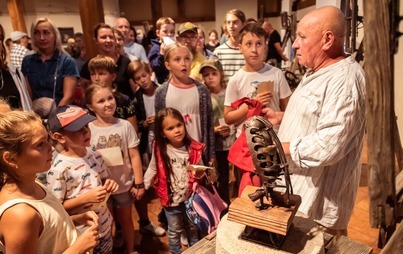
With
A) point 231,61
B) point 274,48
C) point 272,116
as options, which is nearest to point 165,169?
point 272,116

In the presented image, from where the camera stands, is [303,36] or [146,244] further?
[146,244]

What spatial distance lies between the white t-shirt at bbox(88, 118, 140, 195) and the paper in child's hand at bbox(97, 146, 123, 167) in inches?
3.3

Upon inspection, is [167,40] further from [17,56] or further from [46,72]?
[17,56]

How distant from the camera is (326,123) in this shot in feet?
4.26

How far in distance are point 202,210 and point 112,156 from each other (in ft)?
2.19

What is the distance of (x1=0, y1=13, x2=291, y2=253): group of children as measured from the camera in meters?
1.18

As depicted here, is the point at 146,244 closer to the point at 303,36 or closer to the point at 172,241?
the point at 172,241

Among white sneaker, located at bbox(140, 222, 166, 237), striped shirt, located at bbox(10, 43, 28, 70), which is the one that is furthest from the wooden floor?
striped shirt, located at bbox(10, 43, 28, 70)

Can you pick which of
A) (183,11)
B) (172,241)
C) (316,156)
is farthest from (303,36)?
(183,11)

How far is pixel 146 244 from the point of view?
8.61 feet

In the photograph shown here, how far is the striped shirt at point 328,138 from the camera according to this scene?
129 centimetres

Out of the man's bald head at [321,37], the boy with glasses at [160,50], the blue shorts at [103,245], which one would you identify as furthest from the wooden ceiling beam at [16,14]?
the man's bald head at [321,37]

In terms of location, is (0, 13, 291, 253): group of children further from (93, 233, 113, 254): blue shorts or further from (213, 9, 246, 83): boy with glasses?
(213, 9, 246, 83): boy with glasses

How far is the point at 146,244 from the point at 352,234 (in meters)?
1.68
